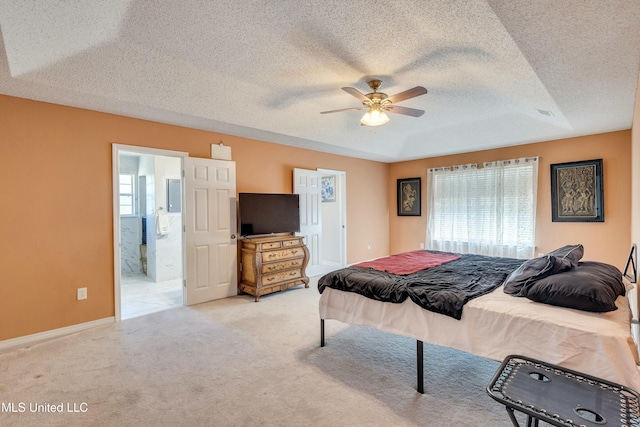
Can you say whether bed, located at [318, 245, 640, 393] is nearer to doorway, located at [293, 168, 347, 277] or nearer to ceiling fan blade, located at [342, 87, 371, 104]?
ceiling fan blade, located at [342, 87, 371, 104]

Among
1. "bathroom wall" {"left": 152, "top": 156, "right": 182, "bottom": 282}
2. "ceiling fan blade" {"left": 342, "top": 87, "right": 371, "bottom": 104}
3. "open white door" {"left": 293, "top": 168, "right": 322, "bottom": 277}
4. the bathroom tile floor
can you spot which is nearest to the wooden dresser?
"open white door" {"left": 293, "top": 168, "right": 322, "bottom": 277}

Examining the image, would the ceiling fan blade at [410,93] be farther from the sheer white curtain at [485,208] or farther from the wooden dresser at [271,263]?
the sheer white curtain at [485,208]

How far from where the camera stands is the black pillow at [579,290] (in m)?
1.76

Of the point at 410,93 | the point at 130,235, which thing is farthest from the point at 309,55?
the point at 130,235

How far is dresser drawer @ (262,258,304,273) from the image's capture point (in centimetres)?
445

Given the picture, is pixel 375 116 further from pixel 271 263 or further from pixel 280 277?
pixel 280 277

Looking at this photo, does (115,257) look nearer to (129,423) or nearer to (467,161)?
(129,423)

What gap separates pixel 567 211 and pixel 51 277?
6990 mm

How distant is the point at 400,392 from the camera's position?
2152 mm

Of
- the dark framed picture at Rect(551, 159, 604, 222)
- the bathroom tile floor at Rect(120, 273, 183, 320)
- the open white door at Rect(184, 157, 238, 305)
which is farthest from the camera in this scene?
the dark framed picture at Rect(551, 159, 604, 222)

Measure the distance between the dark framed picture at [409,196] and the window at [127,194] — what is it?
5.84 meters

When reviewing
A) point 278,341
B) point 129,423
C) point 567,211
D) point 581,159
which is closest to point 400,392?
point 278,341

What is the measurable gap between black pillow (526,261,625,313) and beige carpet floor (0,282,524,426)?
0.79 metres

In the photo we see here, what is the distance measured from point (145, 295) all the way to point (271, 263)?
2.08 meters
